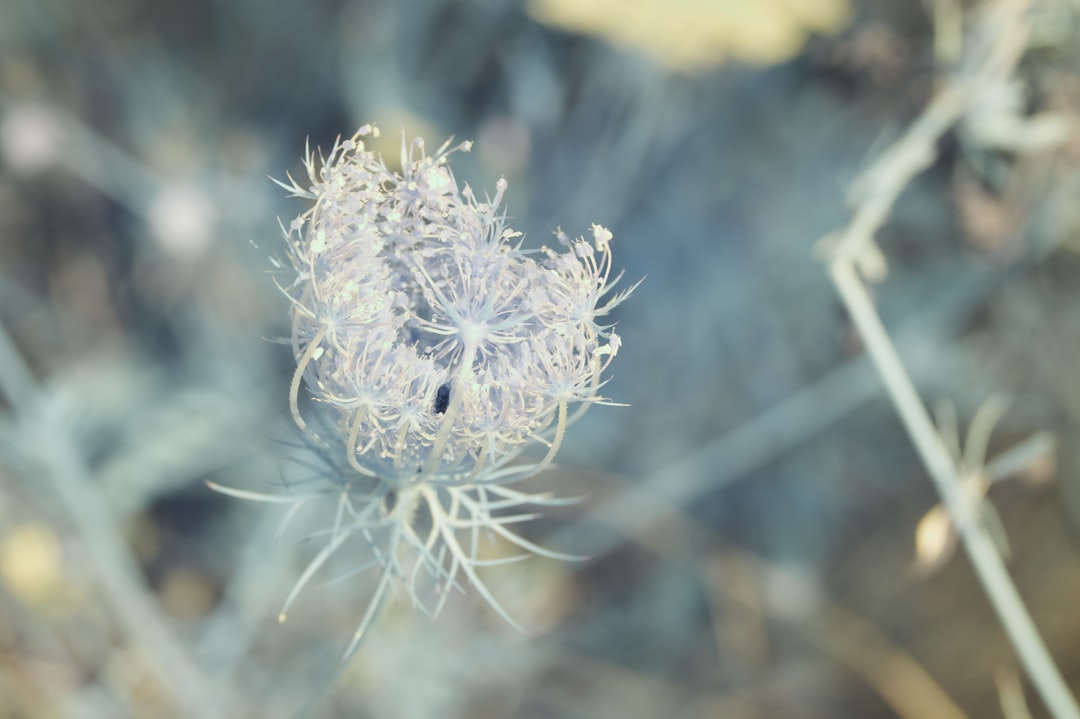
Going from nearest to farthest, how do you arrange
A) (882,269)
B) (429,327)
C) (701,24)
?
(429,327) → (882,269) → (701,24)

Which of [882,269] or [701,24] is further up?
[701,24]

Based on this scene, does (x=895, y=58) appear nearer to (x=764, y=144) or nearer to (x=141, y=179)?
(x=764, y=144)

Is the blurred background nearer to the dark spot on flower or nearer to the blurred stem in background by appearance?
the blurred stem in background

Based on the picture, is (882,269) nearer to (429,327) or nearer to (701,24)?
(701,24)

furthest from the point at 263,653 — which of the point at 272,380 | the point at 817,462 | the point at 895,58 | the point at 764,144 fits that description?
the point at 895,58

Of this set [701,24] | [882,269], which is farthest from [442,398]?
[701,24]

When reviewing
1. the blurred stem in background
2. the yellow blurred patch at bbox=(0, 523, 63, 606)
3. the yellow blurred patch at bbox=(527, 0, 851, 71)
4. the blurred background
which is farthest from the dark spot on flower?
the yellow blurred patch at bbox=(0, 523, 63, 606)

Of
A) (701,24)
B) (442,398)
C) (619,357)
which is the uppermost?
(701,24)
